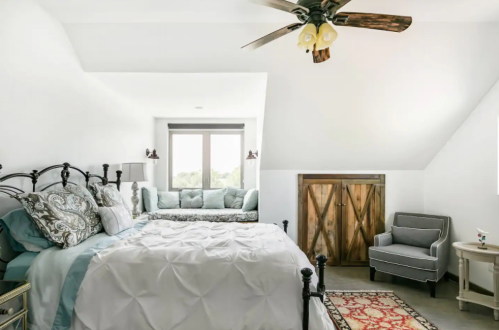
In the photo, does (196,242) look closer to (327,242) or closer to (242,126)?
(327,242)

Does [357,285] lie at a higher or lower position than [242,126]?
lower

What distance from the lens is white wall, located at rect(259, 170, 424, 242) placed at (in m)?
4.42

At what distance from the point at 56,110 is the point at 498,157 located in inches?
177

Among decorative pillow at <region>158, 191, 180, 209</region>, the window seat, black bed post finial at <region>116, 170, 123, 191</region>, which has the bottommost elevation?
the window seat

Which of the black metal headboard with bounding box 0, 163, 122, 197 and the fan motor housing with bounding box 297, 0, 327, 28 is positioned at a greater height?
the fan motor housing with bounding box 297, 0, 327, 28

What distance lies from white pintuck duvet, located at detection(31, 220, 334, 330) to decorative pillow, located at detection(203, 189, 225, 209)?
10.7 feet

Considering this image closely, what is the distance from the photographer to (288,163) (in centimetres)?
436

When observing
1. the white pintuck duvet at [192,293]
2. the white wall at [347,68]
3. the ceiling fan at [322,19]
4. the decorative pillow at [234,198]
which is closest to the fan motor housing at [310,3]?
the ceiling fan at [322,19]

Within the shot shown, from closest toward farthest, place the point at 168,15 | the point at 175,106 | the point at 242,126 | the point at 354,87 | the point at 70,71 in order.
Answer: the point at 168,15
the point at 70,71
the point at 354,87
the point at 175,106
the point at 242,126

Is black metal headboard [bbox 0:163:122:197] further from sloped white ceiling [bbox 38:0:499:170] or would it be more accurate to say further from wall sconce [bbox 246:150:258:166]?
wall sconce [bbox 246:150:258:166]

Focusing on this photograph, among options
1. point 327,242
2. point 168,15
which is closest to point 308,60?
point 168,15

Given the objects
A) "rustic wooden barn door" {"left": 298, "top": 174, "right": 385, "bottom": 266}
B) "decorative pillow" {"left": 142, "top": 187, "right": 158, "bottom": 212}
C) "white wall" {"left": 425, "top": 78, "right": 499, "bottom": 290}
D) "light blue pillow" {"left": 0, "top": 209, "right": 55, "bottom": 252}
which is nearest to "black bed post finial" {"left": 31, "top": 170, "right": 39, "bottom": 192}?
"light blue pillow" {"left": 0, "top": 209, "right": 55, "bottom": 252}

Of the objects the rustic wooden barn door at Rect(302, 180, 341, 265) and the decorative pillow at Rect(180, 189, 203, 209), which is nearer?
the rustic wooden barn door at Rect(302, 180, 341, 265)

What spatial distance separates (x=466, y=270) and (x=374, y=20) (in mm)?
2651
